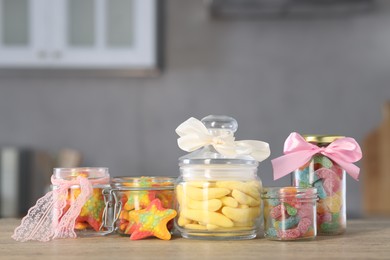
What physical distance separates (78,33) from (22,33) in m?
0.26

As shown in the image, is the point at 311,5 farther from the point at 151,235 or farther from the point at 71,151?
the point at 151,235

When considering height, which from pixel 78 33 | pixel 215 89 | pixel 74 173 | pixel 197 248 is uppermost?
pixel 78 33

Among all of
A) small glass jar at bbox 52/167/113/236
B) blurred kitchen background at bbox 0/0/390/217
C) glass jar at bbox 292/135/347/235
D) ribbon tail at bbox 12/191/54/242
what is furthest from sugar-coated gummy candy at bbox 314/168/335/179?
blurred kitchen background at bbox 0/0/390/217

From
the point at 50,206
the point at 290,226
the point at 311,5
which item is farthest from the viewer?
the point at 311,5

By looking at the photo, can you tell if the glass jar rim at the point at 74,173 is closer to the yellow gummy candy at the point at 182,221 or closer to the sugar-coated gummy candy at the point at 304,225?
the yellow gummy candy at the point at 182,221

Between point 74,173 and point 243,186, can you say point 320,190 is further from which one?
point 74,173

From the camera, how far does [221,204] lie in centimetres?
111

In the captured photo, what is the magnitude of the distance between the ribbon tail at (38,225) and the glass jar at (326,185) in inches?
17.6

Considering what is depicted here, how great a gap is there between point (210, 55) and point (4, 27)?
0.97 metres

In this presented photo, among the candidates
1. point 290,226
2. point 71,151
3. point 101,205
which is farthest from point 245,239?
point 71,151

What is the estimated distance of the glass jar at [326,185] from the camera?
4.00ft

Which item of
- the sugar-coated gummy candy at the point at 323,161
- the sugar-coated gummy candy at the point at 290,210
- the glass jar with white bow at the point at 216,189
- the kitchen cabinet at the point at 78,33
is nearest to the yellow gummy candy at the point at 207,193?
the glass jar with white bow at the point at 216,189

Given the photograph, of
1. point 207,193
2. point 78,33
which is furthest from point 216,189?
point 78,33

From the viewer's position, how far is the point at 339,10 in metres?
3.29
